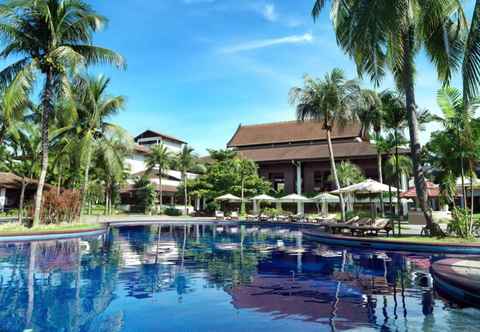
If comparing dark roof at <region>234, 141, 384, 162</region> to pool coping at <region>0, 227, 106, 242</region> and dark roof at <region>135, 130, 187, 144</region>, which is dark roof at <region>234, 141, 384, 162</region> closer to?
dark roof at <region>135, 130, 187, 144</region>

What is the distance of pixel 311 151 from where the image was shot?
129ft

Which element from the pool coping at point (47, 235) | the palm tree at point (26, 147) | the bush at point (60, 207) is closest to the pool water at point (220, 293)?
the pool coping at point (47, 235)

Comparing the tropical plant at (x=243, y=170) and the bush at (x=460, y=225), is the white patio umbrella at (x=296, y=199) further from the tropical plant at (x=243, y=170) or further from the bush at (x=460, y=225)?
the bush at (x=460, y=225)

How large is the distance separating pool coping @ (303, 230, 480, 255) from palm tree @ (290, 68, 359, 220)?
225 inches

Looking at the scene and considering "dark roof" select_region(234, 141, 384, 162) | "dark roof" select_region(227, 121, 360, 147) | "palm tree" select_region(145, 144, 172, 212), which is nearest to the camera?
"dark roof" select_region(234, 141, 384, 162)

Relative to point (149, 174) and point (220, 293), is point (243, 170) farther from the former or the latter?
point (220, 293)

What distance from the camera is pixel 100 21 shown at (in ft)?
57.2

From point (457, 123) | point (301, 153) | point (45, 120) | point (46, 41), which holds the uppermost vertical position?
point (46, 41)

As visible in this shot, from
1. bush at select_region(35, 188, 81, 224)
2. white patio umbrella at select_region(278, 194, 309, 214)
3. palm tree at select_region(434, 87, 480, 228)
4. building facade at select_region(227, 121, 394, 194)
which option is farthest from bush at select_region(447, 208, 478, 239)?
building facade at select_region(227, 121, 394, 194)

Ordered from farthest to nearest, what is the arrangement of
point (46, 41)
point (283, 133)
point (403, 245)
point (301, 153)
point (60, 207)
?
point (283, 133) → point (301, 153) → point (60, 207) → point (46, 41) → point (403, 245)

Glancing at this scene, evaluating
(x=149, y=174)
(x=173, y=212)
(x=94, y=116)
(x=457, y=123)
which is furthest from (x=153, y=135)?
(x=457, y=123)

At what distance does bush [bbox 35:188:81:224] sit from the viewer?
1888cm

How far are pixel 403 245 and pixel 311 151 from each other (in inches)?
1042

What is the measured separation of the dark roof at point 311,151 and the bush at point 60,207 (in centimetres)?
2273
